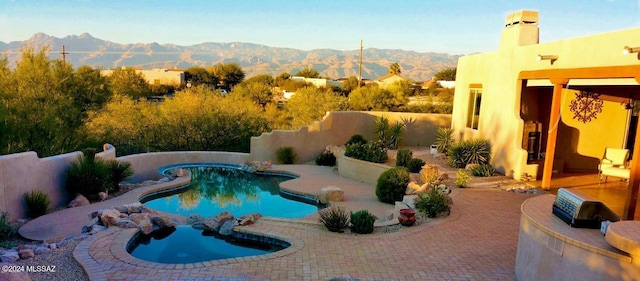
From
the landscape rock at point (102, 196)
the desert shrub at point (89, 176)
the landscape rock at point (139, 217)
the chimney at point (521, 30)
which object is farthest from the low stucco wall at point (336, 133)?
the landscape rock at point (139, 217)

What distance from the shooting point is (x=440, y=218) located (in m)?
8.59

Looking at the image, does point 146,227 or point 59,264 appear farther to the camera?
point 146,227

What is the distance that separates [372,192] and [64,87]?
1579cm

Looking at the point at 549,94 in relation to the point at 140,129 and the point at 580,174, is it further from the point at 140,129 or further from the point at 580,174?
the point at 140,129

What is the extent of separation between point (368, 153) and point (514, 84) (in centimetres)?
537

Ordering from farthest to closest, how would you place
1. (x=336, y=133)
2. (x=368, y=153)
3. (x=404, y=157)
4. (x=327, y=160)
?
(x=336, y=133) → (x=327, y=160) → (x=368, y=153) → (x=404, y=157)

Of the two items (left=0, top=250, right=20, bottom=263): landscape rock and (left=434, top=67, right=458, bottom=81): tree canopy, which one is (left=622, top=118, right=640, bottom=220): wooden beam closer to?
(left=0, top=250, right=20, bottom=263): landscape rock

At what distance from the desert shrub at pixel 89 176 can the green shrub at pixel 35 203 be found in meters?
1.13

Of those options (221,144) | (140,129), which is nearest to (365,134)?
(221,144)

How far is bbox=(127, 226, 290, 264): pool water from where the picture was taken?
7.63 m

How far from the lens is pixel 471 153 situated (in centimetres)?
1340

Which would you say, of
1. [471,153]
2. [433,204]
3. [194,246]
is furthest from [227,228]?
[471,153]

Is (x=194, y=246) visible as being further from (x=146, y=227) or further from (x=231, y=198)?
(x=231, y=198)

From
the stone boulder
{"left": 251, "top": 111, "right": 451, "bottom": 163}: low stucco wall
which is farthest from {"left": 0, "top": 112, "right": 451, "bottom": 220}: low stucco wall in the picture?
the stone boulder
